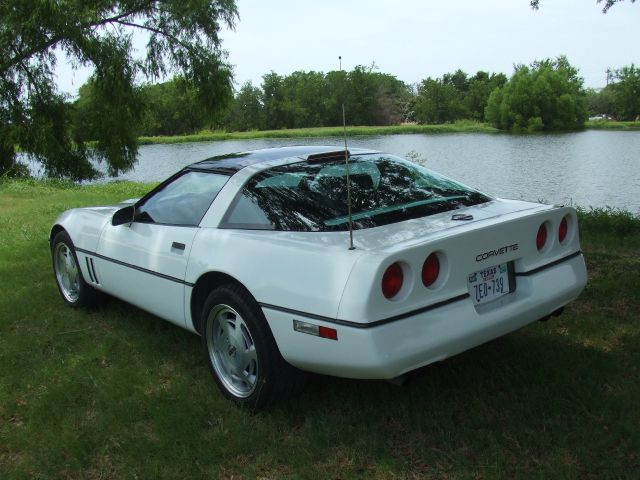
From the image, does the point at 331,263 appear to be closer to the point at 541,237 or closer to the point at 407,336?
the point at 407,336

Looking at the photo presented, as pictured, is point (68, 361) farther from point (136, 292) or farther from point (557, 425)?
point (557, 425)

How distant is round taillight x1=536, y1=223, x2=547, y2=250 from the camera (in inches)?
123

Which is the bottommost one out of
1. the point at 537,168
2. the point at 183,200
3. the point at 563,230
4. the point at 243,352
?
the point at 537,168

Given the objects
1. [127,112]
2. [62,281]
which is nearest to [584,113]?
[127,112]

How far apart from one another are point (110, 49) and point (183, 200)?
43.6 feet

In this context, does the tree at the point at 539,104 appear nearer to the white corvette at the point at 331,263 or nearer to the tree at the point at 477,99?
the tree at the point at 477,99

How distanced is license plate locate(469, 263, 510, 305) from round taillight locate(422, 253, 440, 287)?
8.3 inches

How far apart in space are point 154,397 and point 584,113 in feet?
145

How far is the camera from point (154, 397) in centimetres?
324

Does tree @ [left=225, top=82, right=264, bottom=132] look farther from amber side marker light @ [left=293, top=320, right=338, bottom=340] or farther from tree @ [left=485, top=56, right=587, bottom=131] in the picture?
amber side marker light @ [left=293, top=320, right=338, bottom=340]

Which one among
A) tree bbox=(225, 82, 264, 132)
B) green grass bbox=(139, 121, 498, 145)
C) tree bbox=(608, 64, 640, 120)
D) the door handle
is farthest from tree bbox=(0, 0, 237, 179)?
tree bbox=(608, 64, 640, 120)

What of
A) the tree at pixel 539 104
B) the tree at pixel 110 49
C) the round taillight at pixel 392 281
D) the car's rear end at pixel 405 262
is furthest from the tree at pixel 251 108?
the round taillight at pixel 392 281

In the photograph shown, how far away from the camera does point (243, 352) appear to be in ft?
9.94

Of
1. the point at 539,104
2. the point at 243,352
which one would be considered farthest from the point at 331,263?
the point at 539,104
